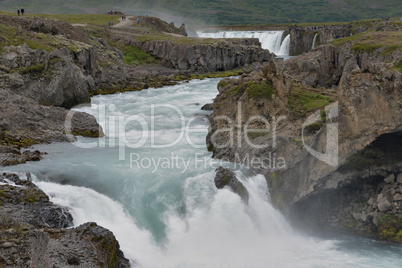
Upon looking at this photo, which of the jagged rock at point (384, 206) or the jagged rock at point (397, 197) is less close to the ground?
the jagged rock at point (397, 197)

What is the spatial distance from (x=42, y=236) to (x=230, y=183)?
1024 cm

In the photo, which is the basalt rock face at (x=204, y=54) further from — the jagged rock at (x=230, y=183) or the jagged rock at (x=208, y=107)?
the jagged rock at (x=230, y=183)

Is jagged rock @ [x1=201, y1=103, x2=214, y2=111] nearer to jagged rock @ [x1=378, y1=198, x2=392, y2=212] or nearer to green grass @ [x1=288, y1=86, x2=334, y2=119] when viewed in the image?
green grass @ [x1=288, y1=86, x2=334, y2=119]

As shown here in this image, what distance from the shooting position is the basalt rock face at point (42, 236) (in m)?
14.0

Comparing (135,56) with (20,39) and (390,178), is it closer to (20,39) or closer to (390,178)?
(20,39)

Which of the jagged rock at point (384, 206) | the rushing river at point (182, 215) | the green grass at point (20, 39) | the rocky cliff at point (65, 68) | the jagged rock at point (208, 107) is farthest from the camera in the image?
the green grass at point (20, 39)

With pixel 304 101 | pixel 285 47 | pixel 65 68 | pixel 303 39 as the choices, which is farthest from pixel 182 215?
pixel 285 47

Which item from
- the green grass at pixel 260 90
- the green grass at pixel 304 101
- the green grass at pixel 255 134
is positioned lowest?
the green grass at pixel 255 134

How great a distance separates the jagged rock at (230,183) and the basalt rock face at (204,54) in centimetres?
5695

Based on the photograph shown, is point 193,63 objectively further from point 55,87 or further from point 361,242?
point 361,242

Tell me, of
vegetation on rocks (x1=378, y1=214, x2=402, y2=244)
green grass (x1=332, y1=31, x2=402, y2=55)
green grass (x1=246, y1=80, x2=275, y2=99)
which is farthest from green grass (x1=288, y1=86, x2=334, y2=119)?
green grass (x1=332, y1=31, x2=402, y2=55)

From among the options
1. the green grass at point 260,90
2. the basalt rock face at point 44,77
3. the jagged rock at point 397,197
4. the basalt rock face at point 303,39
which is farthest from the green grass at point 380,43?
the basalt rock face at point 303,39

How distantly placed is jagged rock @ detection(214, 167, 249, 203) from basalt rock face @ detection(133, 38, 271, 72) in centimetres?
5695

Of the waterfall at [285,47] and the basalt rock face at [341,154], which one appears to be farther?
the waterfall at [285,47]
